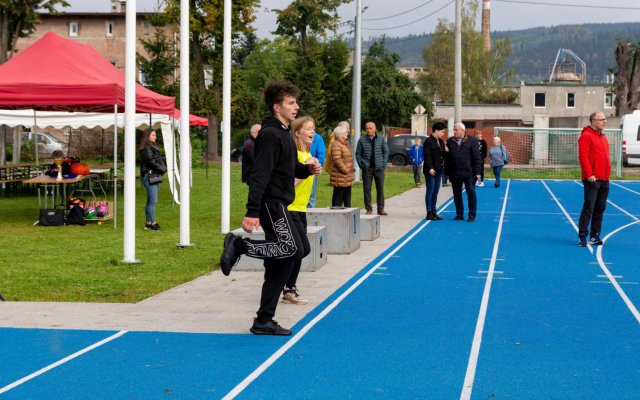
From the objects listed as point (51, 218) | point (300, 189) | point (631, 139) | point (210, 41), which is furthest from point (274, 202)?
point (210, 41)

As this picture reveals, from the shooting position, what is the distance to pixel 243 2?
153 ft

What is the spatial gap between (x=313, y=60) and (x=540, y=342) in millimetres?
61322

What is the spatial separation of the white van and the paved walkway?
3789 centimetres

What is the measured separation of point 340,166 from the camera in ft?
59.4

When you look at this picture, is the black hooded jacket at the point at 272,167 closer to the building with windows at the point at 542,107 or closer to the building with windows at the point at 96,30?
the building with windows at the point at 96,30

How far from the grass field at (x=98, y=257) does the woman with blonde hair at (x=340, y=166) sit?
6.64 ft

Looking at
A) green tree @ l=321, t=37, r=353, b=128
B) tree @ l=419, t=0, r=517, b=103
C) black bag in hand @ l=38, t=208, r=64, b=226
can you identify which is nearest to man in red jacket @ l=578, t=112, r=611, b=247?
black bag in hand @ l=38, t=208, r=64, b=226

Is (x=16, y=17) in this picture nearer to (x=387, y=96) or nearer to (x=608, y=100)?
(x=387, y=96)

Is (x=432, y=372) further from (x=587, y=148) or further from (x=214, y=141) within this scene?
(x=214, y=141)

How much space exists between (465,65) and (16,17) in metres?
66.4

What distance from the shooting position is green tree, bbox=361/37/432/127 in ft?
245

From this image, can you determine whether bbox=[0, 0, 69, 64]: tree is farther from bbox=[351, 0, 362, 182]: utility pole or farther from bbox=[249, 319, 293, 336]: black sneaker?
bbox=[249, 319, 293, 336]: black sneaker

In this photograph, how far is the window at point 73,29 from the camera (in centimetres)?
7775

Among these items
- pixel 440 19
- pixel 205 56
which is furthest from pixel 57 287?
pixel 440 19
